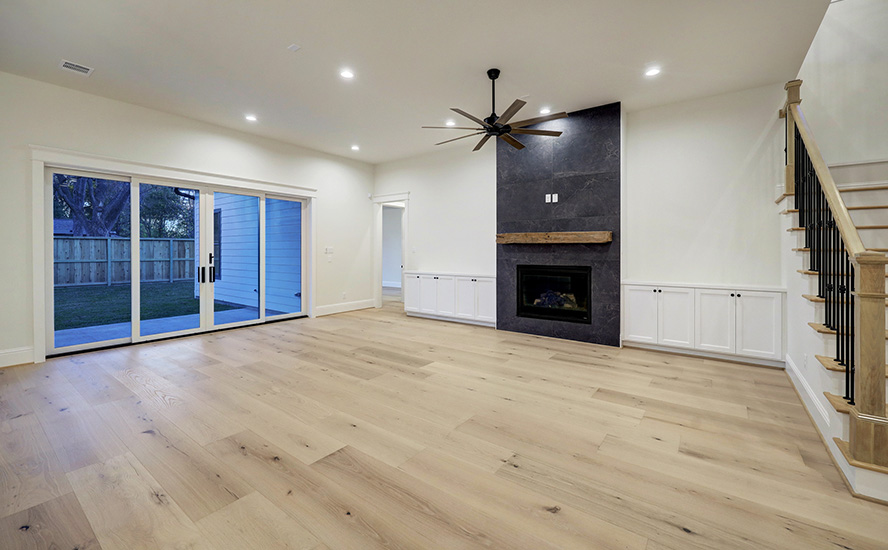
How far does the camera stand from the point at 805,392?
2.94m

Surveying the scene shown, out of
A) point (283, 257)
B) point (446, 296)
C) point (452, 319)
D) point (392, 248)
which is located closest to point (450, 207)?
point (446, 296)

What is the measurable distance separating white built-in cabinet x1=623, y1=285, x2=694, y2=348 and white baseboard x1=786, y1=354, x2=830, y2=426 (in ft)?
2.87

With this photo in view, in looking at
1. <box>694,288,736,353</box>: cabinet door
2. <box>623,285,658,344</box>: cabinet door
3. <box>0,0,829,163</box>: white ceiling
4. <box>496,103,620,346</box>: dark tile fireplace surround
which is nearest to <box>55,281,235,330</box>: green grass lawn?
<box>0,0,829,163</box>: white ceiling

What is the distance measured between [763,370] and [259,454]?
15.2ft

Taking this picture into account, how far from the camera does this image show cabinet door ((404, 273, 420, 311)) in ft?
22.7

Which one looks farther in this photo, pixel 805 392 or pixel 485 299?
pixel 485 299

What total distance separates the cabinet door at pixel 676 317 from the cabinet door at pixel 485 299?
2295 millimetres

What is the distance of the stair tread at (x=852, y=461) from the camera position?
1791 mm

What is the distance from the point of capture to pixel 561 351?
4.51 meters

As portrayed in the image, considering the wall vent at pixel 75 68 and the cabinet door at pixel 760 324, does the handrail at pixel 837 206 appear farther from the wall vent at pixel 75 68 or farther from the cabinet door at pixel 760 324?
the wall vent at pixel 75 68

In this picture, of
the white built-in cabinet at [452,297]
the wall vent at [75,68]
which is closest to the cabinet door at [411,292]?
the white built-in cabinet at [452,297]

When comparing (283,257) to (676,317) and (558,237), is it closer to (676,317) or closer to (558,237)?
(558,237)

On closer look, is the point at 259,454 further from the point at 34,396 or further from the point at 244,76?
the point at 244,76

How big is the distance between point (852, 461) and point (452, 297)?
496 cm
